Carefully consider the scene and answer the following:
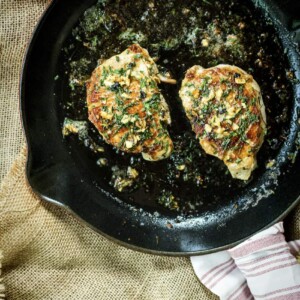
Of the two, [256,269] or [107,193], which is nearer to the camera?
[256,269]

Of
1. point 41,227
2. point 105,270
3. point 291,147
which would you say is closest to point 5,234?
point 41,227

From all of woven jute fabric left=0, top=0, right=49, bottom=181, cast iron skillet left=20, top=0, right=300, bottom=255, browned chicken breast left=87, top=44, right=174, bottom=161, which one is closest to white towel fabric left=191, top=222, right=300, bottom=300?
cast iron skillet left=20, top=0, right=300, bottom=255

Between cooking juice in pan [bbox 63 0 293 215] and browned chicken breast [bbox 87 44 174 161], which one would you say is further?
cooking juice in pan [bbox 63 0 293 215]

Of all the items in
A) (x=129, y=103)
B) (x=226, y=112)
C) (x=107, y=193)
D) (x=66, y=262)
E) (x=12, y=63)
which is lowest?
(x=66, y=262)

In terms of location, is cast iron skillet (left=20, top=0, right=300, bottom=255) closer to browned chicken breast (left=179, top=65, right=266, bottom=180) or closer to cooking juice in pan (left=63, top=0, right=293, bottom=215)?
cooking juice in pan (left=63, top=0, right=293, bottom=215)

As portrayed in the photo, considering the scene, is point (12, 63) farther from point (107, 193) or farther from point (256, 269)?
point (256, 269)

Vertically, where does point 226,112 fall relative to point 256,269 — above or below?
above

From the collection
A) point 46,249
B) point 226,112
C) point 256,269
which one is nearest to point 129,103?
point 226,112
